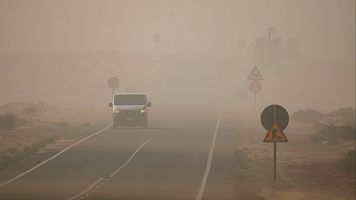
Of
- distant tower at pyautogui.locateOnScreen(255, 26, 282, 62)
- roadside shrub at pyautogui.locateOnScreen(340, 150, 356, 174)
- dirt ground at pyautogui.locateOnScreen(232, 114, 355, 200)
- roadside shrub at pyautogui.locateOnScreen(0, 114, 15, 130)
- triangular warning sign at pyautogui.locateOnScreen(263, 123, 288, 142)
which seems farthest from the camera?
distant tower at pyautogui.locateOnScreen(255, 26, 282, 62)

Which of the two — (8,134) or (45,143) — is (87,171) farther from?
(8,134)

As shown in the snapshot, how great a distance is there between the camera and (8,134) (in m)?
56.5

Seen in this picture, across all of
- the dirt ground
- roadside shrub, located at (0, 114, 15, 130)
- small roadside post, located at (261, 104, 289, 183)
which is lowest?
the dirt ground

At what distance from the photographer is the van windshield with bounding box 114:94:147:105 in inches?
2458

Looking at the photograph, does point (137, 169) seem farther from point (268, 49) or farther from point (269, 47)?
point (268, 49)

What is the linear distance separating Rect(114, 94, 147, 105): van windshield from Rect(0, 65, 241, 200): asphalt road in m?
2.92

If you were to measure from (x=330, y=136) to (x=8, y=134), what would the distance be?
17.0 metres

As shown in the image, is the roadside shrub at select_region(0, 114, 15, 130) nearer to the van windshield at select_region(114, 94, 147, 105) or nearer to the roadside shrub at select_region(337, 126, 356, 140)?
the van windshield at select_region(114, 94, 147, 105)

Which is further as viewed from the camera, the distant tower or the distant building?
the distant tower

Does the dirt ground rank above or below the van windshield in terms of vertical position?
below

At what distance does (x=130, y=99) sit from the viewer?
62.7 m

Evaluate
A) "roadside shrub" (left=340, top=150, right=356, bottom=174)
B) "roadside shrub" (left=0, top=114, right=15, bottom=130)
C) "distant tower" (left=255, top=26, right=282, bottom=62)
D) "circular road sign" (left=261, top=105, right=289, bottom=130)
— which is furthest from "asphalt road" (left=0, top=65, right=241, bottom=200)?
"distant tower" (left=255, top=26, right=282, bottom=62)

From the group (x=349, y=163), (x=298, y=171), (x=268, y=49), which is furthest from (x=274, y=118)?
(x=268, y=49)

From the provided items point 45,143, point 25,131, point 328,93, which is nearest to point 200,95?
point 328,93
